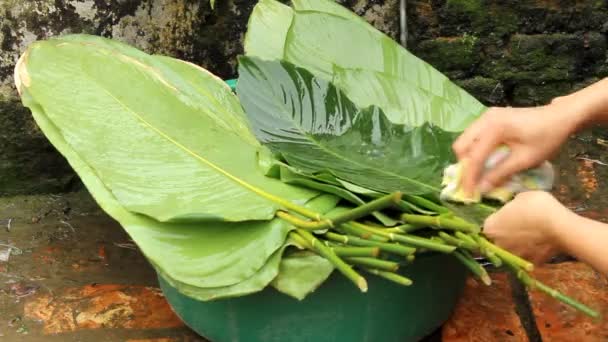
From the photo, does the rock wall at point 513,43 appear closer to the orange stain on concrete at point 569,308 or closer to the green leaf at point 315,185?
the orange stain on concrete at point 569,308

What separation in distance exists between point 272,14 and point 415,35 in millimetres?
571

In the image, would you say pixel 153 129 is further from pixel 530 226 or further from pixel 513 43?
pixel 513 43

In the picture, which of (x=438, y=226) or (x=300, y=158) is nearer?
(x=438, y=226)

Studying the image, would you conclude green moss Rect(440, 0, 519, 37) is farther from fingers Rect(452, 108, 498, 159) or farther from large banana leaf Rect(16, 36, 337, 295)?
fingers Rect(452, 108, 498, 159)

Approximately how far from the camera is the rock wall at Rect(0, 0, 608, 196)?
79.7 inches

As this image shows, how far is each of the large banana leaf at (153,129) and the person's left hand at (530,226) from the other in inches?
14.0

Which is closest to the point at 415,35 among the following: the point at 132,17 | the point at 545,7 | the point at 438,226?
the point at 545,7

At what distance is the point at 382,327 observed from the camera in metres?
1.41

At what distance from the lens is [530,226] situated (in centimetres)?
120

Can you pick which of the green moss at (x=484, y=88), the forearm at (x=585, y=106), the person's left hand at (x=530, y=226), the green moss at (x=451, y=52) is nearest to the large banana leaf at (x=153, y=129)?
the person's left hand at (x=530, y=226)

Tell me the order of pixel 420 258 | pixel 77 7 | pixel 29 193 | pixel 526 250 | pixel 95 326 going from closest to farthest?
1. pixel 526 250
2. pixel 420 258
3. pixel 95 326
4. pixel 77 7
5. pixel 29 193

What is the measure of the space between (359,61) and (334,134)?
0.77 feet

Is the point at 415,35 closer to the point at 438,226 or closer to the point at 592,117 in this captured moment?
the point at 592,117

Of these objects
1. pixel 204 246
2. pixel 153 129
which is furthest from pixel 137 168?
pixel 204 246
